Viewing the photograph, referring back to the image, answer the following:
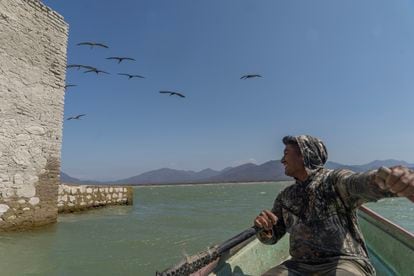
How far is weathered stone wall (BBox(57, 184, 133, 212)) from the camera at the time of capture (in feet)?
49.4

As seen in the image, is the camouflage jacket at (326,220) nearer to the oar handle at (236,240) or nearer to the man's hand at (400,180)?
the oar handle at (236,240)

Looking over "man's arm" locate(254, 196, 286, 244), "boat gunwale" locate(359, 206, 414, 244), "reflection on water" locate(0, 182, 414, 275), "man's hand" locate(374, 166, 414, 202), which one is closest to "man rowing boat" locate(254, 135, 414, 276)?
"man's arm" locate(254, 196, 286, 244)

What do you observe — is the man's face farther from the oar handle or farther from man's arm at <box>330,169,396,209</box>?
the oar handle

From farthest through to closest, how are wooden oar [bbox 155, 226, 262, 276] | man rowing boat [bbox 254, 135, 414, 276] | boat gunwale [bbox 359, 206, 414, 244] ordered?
→ boat gunwale [bbox 359, 206, 414, 244]
wooden oar [bbox 155, 226, 262, 276]
man rowing boat [bbox 254, 135, 414, 276]

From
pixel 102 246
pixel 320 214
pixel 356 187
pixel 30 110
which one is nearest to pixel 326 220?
pixel 320 214

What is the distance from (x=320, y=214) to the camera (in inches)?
108

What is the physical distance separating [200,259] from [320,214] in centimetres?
114

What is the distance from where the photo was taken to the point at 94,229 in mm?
11578

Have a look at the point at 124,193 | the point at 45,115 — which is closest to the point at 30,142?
the point at 45,115

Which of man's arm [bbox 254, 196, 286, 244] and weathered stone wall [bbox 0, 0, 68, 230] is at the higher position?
weathered stone wall [bbox 0, 0, 68, 230]

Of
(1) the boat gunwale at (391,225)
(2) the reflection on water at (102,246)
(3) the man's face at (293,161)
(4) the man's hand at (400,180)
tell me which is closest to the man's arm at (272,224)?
(3) the man's face at (293,161)

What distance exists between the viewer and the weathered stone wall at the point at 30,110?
944 cm

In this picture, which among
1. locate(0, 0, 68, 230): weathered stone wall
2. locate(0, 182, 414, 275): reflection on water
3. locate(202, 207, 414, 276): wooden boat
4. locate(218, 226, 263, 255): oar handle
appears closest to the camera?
locate(218, 226, 263, 255): oar handle

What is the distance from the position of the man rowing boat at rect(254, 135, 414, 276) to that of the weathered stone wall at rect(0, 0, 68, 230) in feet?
29.0
